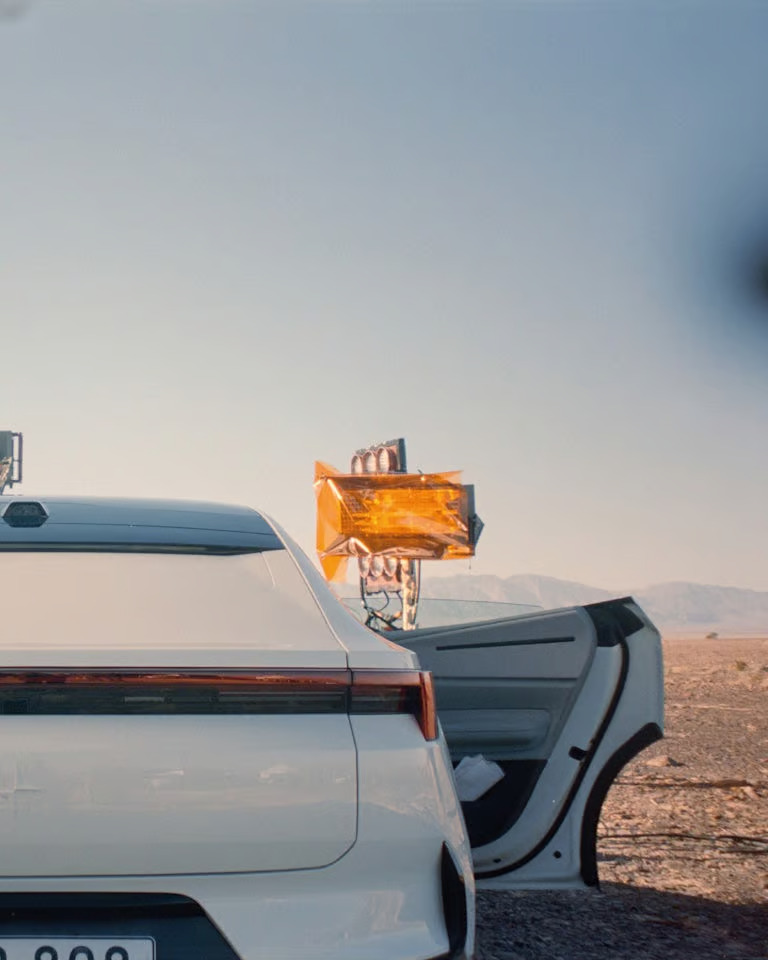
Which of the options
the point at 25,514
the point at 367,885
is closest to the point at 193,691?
the point at 367,885

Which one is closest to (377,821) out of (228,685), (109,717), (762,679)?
(228,685)

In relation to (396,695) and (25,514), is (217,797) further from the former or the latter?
(25,514)

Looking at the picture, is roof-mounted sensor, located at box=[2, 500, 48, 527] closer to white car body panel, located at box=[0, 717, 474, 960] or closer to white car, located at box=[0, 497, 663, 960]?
white car, located at box=[0, 497, 663, 960]

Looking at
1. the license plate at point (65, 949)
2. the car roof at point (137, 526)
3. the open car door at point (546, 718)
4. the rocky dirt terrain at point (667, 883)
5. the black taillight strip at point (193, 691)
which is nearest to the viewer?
the license plate at point (65, 949)

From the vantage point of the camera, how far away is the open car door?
397cm

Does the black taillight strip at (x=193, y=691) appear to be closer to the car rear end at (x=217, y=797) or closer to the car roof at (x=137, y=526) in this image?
the car rear end at (x=217, y=797)

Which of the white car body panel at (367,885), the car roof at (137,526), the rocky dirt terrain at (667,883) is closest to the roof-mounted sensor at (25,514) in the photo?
the car roof at (137,526)

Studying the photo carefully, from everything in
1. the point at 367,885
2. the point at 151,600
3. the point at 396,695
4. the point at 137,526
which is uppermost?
the point at 137,526

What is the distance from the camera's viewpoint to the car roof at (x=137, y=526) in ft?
10.1

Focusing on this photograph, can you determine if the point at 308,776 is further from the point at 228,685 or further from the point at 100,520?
the point at 100,520

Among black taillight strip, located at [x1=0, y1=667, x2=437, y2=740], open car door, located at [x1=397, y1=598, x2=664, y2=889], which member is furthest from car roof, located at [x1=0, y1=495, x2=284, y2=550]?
open car door, located at [x1=397, y1=598, x2=664, y2=889]

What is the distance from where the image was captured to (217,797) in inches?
93.0

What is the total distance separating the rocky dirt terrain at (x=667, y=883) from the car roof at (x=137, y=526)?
1.48 metres

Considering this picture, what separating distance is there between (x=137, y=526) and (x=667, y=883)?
3.61 metres
